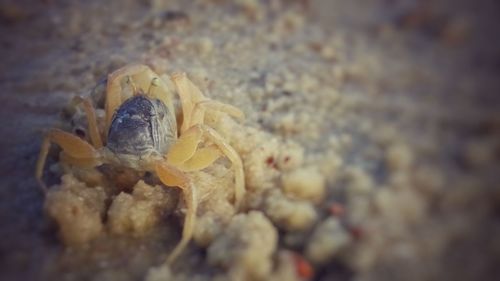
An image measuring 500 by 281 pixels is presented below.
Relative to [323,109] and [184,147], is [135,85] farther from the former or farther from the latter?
[323,109]

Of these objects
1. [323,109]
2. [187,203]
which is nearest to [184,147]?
[187,203]

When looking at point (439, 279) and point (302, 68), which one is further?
point (302, 68)

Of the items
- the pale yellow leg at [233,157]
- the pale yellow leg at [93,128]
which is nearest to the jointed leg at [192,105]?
the pale yellow leg at [233,157]

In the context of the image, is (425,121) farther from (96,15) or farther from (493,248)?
(96,15)

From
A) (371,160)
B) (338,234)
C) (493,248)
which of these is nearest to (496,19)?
(371,160)

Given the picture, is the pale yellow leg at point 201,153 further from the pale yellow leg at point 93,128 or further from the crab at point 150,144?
the pale yellow leg at point 93,128

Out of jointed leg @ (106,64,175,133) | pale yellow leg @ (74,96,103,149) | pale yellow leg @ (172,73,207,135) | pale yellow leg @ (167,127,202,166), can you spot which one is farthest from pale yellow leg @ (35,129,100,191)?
pale yellow leg @ (172,73,207,135)
